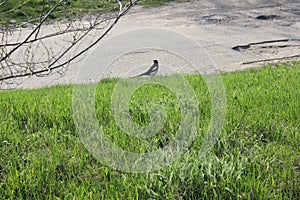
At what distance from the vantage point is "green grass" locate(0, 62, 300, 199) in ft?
7.75

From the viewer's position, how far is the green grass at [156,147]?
236cm

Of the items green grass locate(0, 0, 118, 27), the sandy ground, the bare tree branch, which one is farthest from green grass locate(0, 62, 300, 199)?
the sandy ground

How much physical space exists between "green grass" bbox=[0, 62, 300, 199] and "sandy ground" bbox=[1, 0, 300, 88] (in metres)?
0.88

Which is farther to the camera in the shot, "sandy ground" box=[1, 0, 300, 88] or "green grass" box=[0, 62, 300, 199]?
"sandy ground" box=[1, 0, 300, 88]

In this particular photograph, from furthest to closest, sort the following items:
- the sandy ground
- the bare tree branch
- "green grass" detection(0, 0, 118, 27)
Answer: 1. the sandy ground
2. "green grass" detection(0, 0, 118, 27)
3. the bare tree branch

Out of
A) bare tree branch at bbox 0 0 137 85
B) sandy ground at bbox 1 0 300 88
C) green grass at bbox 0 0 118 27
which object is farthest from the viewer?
sandy ground at bbox 1 0 300 88

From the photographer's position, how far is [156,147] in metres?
2.85

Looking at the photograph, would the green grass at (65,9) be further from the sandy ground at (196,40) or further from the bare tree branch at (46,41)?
the sandy ground at (196,40)

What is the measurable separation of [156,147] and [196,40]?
5.57 metres

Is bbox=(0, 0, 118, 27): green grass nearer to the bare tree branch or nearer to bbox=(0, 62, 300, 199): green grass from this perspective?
the bare tree branch

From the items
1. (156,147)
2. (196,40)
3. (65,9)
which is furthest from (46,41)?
(156,147)

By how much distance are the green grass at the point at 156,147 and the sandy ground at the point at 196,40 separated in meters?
0.88

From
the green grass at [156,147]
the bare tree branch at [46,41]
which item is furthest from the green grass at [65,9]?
the green grass at [156,147]

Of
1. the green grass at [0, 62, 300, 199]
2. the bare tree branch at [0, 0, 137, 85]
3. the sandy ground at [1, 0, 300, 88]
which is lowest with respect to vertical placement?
the sandy ground at [1, 0, 300, 88]
